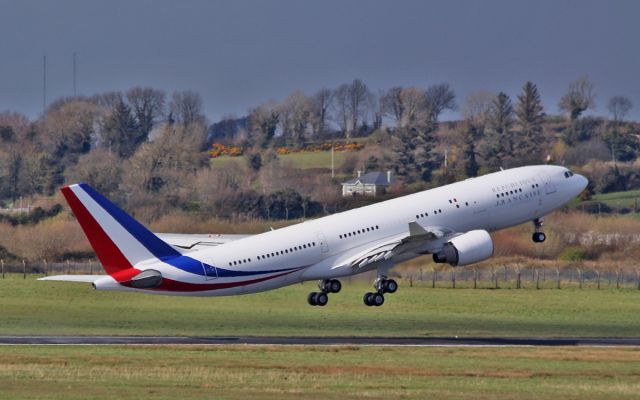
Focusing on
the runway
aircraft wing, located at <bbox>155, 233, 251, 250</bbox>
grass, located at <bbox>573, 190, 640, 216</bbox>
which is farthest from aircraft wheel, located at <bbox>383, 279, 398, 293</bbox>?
grass, located at <bbox>573, 190, 640, 216</bbox>

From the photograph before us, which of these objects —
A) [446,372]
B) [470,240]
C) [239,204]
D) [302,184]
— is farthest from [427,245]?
[302,184]

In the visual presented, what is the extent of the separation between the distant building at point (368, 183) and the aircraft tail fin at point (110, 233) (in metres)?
86.9

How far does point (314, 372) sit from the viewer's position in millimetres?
77125

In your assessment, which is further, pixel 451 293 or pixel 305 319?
pixel 451 293

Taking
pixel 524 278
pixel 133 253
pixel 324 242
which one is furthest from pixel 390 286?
pixel 524 278

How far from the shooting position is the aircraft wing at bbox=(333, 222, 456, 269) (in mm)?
93688

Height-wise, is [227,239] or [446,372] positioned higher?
[227,239]

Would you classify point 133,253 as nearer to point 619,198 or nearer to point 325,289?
Answer: point 325,289

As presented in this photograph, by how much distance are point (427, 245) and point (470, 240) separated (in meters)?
2.42

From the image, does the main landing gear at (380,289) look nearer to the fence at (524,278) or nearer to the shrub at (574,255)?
the fence at (524,278)

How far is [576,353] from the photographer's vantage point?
87.1m

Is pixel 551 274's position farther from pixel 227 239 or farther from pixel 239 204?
pixel 239 204

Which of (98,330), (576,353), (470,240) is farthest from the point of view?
(98,330)

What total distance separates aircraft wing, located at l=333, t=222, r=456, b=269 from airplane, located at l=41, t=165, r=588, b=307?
0.18 ft
